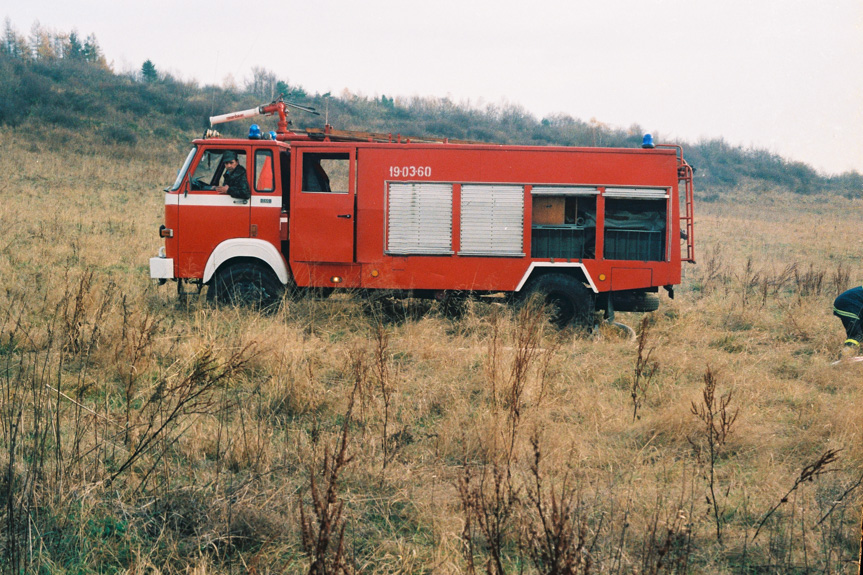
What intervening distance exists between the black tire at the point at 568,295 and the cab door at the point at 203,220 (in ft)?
13.4

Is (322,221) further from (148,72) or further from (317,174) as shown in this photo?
(148,72)

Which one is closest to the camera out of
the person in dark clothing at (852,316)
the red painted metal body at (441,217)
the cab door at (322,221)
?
the person in dark clothing at (852,316)

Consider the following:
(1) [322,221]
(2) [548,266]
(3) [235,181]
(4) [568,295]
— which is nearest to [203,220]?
(3) [235,181]

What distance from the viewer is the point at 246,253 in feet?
29.9

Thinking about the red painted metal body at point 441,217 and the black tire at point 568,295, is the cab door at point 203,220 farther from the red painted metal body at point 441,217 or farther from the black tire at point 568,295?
the black tire at point 568,295

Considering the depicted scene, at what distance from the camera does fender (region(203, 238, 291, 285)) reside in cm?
911

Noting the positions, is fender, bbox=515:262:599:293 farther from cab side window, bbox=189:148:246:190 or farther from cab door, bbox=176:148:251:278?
cab side window, bbox=189:148:246:190

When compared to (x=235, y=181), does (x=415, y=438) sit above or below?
below

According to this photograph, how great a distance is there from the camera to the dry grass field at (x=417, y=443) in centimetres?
332

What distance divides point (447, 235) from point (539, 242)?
1262 mm

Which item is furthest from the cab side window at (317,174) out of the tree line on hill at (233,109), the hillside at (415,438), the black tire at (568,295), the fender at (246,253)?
the tree line on hill at (233,109)

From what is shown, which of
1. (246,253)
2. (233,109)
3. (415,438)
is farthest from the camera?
(233,109)

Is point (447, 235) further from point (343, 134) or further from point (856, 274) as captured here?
point (856, 274)

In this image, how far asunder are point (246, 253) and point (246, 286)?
46 cm
